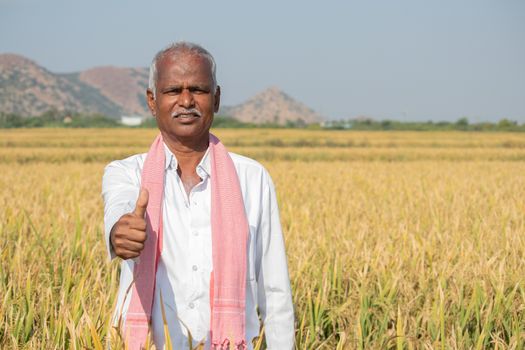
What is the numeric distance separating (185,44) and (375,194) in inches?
279

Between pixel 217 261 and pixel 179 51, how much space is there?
592mm

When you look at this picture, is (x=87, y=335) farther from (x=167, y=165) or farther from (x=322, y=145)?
(x=322, y=145)

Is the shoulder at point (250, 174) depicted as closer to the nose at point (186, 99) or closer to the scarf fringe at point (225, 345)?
the nose at point (186, 99)

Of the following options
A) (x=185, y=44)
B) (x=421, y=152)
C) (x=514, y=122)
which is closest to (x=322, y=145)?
(x=421, y=152)

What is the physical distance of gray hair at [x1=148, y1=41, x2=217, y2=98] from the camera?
1841 millimetres

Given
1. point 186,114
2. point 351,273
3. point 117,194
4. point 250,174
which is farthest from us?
point 351,273

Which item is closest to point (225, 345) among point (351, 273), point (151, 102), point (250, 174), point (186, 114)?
point (250, 174)

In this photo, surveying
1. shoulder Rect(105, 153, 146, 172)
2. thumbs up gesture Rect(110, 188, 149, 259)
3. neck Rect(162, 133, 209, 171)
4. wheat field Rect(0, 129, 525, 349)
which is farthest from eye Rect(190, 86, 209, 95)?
wheat field Rect(0, 129, 525, 349)

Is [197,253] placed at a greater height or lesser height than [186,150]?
lesser

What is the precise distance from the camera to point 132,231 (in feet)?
4.66

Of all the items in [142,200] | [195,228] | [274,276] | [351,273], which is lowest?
[351,273]

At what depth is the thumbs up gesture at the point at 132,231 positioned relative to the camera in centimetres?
139

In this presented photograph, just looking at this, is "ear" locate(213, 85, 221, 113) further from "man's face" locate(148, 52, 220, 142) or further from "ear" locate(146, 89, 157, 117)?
"ear" locate(146, 89, 157, 117)

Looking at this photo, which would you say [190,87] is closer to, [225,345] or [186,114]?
[186,114]
